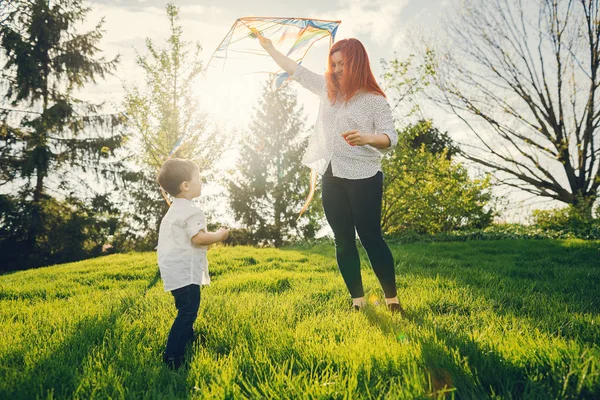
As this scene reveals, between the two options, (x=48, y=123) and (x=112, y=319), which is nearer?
(x=112, y=319)

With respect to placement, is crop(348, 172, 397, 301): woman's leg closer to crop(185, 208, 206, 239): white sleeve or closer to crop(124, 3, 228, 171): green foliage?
crop(185, 208, 206, 239): white sleeve

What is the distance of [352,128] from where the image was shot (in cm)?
280

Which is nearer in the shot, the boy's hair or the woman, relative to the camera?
the boy's hair

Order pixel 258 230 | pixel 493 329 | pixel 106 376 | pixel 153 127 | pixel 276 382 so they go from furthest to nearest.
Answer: pixel 258 230 → pixel 153 127 → pixel 493 329 → pixel 106 376 → pixel 276 382

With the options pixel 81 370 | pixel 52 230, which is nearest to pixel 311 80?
pixel 81 370

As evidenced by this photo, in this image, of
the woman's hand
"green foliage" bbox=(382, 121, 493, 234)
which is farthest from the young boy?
"green foliage" bbox=(382, 121, 493, 234)

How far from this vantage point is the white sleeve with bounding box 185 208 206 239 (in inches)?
82.8

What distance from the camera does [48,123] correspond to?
14.3 metres

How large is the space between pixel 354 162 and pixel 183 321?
1.59 m

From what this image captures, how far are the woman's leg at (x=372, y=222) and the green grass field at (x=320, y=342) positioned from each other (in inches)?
11.3

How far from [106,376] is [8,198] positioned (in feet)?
51.5

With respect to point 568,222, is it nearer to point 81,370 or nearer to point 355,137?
point 355,137

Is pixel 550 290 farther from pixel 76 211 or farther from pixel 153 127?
pixel 76 211

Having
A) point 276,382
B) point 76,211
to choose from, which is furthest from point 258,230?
point 276,382
